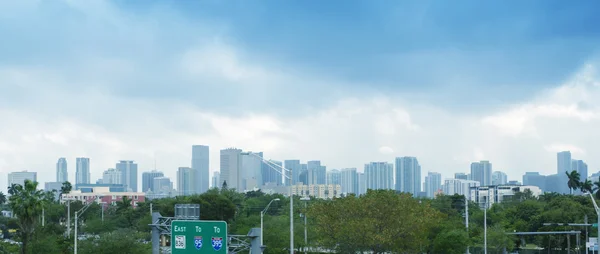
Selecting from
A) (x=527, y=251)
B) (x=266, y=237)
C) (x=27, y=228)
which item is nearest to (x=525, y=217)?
(x=527, y=251)

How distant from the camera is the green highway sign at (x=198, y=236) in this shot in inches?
1278

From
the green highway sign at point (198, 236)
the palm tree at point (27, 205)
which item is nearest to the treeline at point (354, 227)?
the palm tree at point (27, 205)

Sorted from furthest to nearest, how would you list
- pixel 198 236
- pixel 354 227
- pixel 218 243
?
pixel 354 227
pixel 198 236
pixel 218 243

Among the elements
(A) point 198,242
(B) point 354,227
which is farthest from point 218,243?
(B) point 354,227

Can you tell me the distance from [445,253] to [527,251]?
1106 inches

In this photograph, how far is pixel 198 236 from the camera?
32.9m

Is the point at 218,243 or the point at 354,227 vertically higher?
the point at 218,243

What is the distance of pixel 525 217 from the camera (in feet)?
321

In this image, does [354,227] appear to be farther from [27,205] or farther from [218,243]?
[27,205]

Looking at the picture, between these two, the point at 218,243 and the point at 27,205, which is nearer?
the point at 218,243

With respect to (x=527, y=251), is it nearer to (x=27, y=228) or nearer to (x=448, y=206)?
(x=448, y=206)

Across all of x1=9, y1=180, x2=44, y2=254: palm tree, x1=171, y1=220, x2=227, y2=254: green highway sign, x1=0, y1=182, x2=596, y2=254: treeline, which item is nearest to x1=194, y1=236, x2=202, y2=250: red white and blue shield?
x1=171, y1=220, x2=227, y2=254: green highway sign

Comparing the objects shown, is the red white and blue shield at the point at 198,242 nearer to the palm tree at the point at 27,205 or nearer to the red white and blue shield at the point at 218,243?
the red white and blue shield at the point at 218,243

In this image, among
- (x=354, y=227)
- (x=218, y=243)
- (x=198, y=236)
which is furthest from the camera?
(x=354, y=227)
